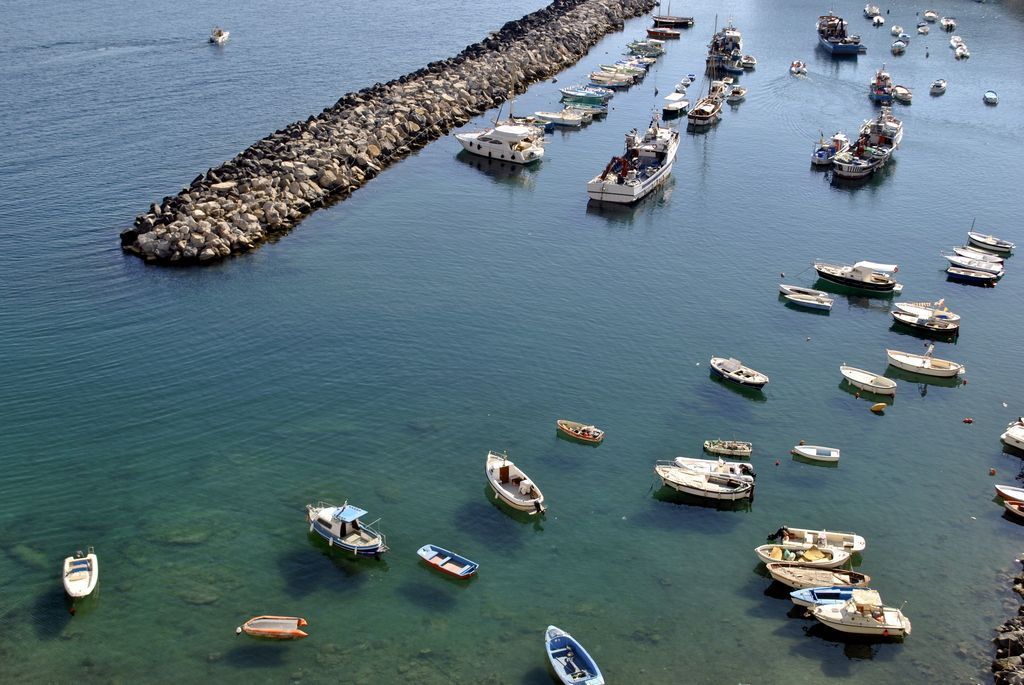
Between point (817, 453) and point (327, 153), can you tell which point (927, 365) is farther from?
point (327, 153)

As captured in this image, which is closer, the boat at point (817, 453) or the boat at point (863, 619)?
the boat at point (863, 619)

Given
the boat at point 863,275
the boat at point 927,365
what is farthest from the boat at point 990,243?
the boat at point 927,365

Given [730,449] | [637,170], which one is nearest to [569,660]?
[730,449]

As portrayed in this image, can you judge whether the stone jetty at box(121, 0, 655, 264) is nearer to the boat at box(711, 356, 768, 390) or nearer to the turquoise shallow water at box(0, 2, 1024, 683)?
the turquoise shallow water at box(0, 2, 1024, 683)

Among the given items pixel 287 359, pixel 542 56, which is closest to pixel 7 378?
pixel 287 359

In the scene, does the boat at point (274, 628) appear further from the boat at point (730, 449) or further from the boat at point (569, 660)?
the boat at point (730, 449)

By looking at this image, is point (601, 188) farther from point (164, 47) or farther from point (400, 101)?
point (164, 47)
